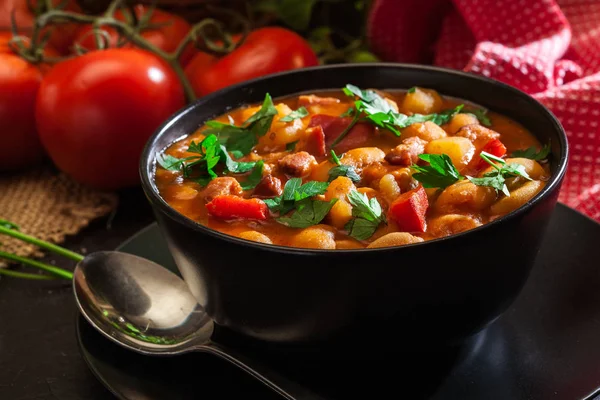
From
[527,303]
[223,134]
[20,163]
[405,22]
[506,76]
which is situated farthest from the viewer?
[405,22]

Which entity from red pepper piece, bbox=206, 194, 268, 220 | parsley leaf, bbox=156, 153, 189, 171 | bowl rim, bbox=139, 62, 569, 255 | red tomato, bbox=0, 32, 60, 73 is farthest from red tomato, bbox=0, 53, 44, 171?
red pepper piece, bbox=206, 194, 268, 220

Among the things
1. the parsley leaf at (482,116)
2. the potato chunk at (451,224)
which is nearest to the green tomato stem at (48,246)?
the potato chunk at (451,224)

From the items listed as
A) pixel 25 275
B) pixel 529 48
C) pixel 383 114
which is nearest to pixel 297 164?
pixel 383 114

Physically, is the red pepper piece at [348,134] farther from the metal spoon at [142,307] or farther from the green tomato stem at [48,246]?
the green tomato stem at [48,246]

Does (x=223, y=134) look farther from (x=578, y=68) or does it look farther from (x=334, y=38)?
(x=334, y=38)

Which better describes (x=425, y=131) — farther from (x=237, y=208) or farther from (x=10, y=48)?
(x=10, y=48)

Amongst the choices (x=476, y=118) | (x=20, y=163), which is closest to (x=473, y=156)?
(x=476, y=118)
